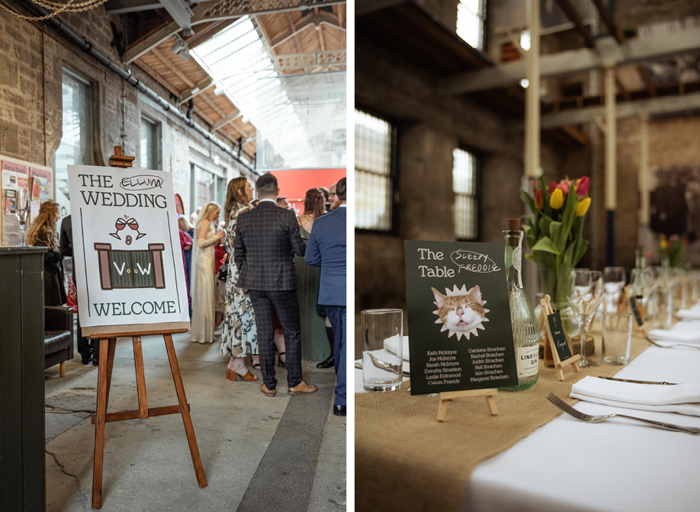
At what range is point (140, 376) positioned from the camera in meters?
1.93

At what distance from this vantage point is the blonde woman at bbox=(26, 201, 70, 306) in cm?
190

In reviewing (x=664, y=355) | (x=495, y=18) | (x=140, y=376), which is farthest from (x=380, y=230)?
(x=664, y=355)

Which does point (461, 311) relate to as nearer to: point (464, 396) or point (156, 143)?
point (464, 396)

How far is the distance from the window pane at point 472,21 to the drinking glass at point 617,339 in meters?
7.91

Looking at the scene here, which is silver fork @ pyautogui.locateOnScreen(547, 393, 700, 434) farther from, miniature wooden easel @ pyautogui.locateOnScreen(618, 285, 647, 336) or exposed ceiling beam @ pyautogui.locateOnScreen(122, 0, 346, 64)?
exposed ceiling beam @ pyautogui.locateOnScreen(122, 0, 346, 64)

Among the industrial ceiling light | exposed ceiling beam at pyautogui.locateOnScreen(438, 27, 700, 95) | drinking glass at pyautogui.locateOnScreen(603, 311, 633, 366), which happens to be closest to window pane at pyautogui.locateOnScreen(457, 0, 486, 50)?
exposed ceiling beam at pyautogui.locateOnScreen(438, 27, 700, 95)

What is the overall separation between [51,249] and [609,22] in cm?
671

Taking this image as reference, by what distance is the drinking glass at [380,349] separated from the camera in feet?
3.01

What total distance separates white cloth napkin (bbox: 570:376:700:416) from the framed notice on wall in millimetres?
147

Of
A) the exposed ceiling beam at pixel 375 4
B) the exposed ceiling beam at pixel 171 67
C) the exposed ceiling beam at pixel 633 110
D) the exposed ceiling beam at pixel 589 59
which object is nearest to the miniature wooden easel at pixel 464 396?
the exposed ceiling beam at pixel 171 67

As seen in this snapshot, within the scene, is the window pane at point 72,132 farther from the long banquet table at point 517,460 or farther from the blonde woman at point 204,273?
the long banquet table at point 517,460

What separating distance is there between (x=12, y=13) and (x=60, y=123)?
1.35ft

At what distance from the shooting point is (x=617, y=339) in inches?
48.3

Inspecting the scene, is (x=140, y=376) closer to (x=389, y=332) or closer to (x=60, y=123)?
(x=60, y=123)
